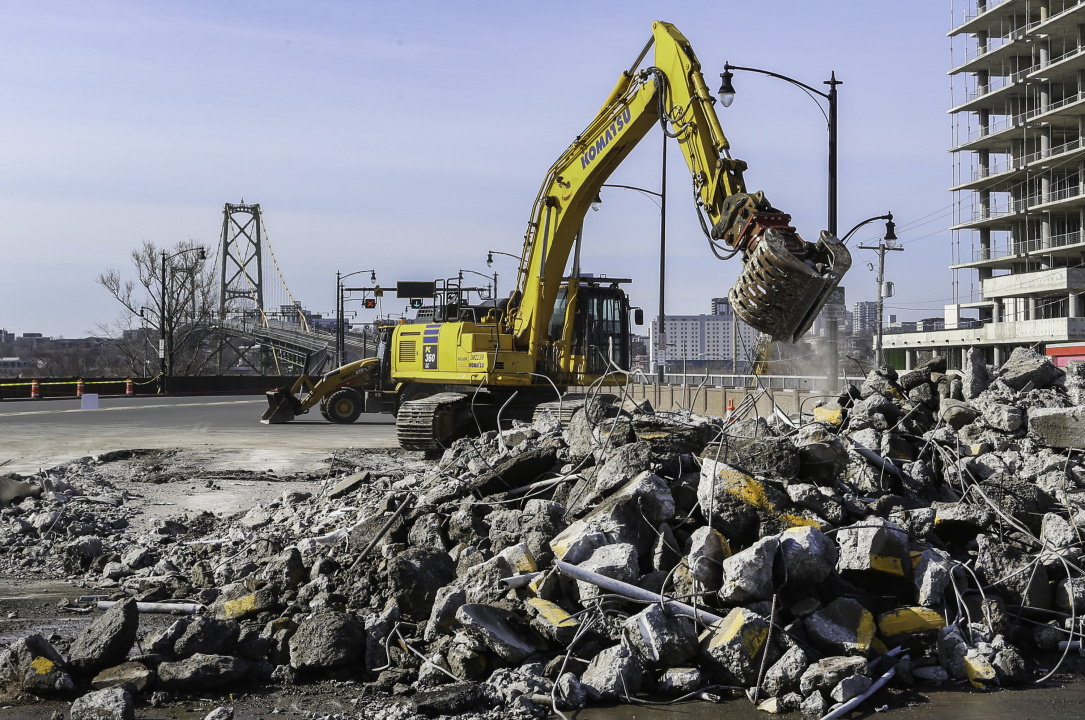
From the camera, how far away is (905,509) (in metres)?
8.05

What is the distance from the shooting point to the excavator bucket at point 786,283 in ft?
32.5

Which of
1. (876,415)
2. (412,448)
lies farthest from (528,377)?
(876,415)

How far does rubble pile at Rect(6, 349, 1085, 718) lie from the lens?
6273 millimetres

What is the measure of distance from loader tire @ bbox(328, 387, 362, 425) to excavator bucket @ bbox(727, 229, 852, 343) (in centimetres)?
1779

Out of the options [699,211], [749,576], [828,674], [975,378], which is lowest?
[828,674]

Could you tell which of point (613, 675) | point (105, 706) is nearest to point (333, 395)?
point (105, 706)

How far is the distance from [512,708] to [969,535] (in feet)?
13.5

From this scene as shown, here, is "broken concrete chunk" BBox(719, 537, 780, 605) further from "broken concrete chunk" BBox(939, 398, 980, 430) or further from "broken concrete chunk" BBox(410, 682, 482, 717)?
"broken concrete chunk" BBox(939, 398, 980, 430)

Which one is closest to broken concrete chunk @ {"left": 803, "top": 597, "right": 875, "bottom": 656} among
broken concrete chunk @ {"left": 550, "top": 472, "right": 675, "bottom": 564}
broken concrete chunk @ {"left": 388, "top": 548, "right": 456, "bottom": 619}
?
broken concrete chunk @ {"left": 550, "top": 472, "right": 675, "bottom": 564}

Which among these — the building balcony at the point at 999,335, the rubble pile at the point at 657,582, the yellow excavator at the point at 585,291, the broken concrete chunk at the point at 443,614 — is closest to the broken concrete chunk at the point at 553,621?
the rubble pile at the point at 657,582

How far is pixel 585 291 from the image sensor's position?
18.3 meters

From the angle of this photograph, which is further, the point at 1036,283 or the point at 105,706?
the point at 1036,283

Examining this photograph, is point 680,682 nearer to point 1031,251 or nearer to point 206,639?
point 206,639

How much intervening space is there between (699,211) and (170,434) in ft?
55.1
